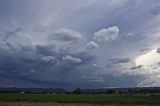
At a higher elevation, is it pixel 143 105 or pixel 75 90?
pixel 75 90

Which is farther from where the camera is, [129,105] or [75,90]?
[75,90]

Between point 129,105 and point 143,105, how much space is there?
2823mm

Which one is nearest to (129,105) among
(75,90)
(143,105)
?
(143,105)

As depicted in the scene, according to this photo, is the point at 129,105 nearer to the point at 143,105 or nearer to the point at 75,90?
the point at 143,105

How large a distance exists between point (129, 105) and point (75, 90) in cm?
9974

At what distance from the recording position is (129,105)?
234 ft

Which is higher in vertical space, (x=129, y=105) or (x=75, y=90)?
(x=75, y=90)

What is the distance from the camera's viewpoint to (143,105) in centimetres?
7094

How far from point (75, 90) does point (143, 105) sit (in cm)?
10050

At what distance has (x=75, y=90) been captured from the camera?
17000 cm
